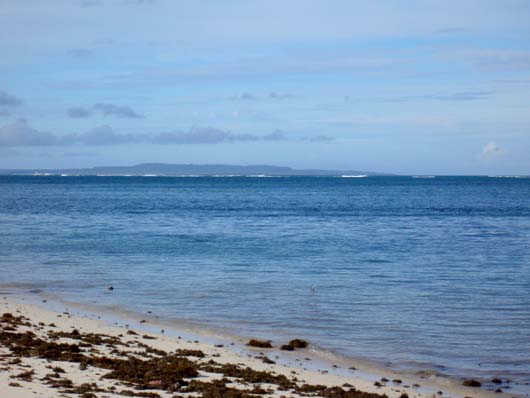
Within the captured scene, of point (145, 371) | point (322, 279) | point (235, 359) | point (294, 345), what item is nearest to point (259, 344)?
point (294, 345)

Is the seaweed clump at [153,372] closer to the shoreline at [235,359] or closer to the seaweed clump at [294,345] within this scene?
the shoreline at [235,359]

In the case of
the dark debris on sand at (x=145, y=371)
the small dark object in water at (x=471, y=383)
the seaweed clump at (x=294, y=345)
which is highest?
the dark debris on sand at (x=145, y=371)

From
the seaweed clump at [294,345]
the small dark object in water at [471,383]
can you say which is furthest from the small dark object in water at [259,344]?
the small dark object in water at [471,383]

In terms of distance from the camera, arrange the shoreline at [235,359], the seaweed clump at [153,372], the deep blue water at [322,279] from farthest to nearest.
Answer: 1. the deep blue water at [322,279]
2. the shoreline at [235,359]
3. the seaweed clump at [153,372]

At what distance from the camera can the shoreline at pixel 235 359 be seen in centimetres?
1548

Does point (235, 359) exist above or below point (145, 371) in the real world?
below

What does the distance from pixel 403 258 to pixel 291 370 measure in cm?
2426

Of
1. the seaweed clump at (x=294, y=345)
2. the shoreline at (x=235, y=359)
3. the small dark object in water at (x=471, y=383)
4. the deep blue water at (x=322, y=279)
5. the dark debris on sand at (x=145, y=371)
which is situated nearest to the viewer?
the dark debris on sand at (x=145, y=371)

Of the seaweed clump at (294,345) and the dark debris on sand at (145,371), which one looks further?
the seaweed clump at (294,345)

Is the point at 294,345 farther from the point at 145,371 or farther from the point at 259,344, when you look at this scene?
the point at 145,371

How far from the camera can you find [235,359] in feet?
57.9

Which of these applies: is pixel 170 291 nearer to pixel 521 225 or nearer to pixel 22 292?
pixel 22 292

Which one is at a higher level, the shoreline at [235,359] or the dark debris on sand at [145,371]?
the dark debris on sand at [145,371]

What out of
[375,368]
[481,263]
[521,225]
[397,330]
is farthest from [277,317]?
[521,225]
